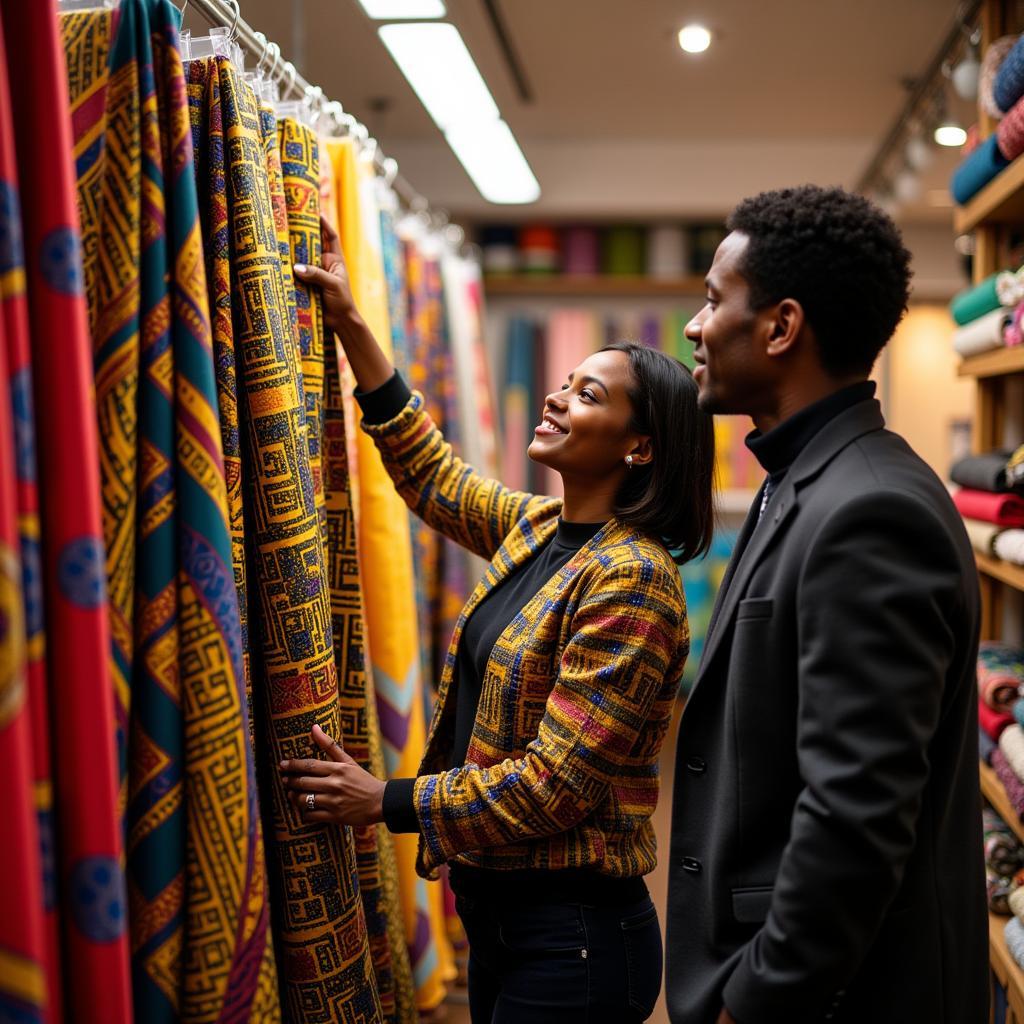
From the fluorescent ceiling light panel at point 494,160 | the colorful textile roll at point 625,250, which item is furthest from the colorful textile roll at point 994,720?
the colorful textile roll at point 625,250

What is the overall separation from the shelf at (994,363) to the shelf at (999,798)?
86cm

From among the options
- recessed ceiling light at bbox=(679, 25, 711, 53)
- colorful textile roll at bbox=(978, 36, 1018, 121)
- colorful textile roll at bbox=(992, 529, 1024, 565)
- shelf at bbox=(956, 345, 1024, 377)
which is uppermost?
recessed ceiling light at bbox=(679, 25, 711, 53)

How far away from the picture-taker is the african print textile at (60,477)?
3.13 feet

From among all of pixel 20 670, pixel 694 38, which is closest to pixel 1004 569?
pixel 20 670

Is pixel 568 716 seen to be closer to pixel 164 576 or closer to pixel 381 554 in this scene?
pixel 164 576

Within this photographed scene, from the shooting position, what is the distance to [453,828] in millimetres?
1470

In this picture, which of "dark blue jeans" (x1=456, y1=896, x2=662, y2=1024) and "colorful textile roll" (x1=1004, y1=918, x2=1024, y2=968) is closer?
"dark blue jeans" (x1=456, y1=896, x2=662, y2=1024)

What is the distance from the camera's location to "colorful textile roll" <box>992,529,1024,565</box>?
7.35 ft

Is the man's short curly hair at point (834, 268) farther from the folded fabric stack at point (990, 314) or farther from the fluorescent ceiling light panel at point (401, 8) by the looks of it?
the fluorescent ceiling light panel at point (401, 8)

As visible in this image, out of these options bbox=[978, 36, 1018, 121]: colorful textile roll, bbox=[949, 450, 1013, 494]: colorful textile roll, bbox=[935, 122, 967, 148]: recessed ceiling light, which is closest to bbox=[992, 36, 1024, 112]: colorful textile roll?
bbox=[978, 36, 1018, 121]: colorful textile roll

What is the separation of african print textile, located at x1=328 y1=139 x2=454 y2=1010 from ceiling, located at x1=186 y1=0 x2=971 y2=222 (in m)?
1.31

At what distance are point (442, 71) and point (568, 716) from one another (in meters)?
2.19

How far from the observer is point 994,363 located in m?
2.46

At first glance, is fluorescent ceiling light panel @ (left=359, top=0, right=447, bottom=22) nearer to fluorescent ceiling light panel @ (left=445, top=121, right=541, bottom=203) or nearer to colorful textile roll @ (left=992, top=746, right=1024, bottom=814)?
fluorescent ceiling light panel @ (left=445, top=121, right=541, bottom=203)
